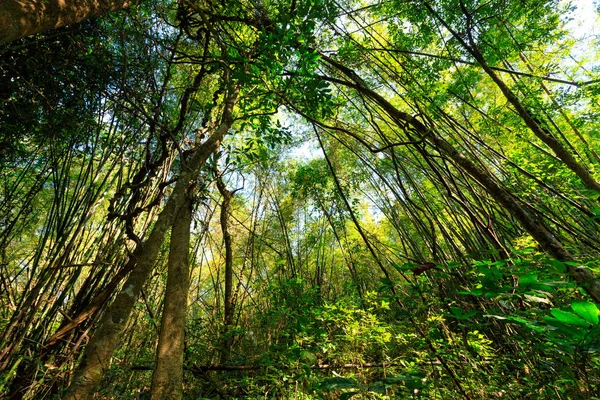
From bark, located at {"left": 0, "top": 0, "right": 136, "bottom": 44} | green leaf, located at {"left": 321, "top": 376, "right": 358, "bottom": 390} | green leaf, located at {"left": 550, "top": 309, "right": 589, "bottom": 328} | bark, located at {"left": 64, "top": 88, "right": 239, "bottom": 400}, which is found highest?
bark, located at {"left": 0, "top": 0, "right": 136, "bottom": 44}

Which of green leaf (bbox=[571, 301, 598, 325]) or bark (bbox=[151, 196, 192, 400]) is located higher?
bark (bbox=[151, 196, 192, 400])

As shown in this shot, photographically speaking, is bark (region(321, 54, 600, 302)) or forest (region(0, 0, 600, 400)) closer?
bark (region(321, 54, 600, 302))

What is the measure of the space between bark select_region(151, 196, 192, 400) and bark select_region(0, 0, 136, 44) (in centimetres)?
110

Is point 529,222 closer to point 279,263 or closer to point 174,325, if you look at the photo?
point 174,325

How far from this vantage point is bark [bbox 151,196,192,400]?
1397mm

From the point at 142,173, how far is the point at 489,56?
9.81ft

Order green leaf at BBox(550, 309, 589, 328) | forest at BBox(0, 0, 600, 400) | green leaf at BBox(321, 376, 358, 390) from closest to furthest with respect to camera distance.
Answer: green leaf at BBox(550, 309, 589, 328) → green leaf at BBox(321, 376, 358, 390) → forest at BBox(0, 0, 600, 400)

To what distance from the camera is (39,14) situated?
1071mm

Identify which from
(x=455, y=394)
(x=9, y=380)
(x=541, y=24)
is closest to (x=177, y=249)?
(x=9, y=380)

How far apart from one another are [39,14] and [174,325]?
150cm

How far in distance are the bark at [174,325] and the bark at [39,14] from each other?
3.60ft

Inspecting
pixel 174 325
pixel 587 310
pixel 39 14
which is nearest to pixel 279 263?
pixel 174 325

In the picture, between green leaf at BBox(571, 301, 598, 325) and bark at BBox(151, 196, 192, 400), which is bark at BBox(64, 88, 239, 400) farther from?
green leaf at BBox(571, 301, 598, 325)

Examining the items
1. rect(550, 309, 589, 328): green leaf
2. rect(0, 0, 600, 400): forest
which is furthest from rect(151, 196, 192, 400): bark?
rect(550, 309, 589, 328): green leaf
